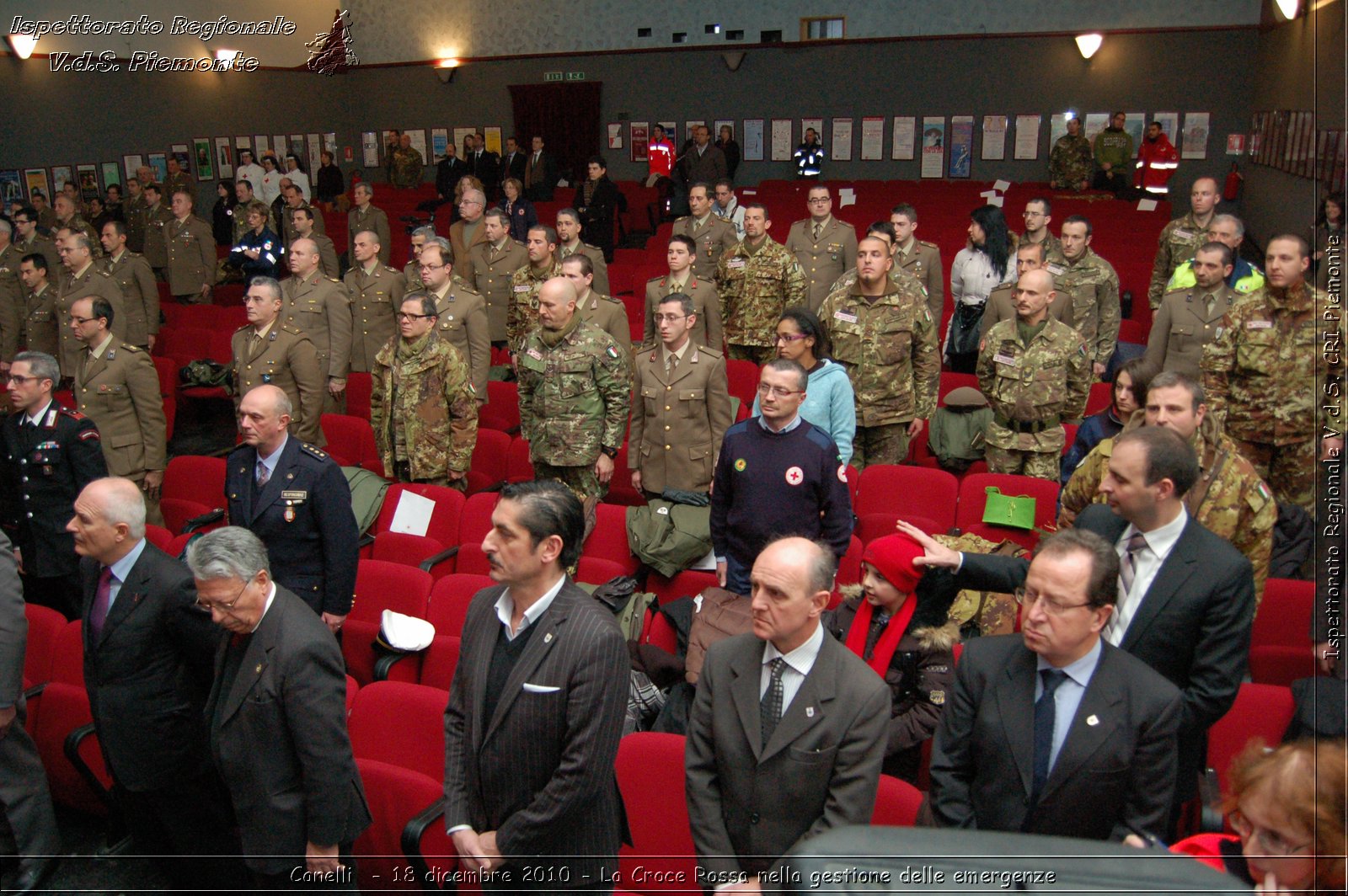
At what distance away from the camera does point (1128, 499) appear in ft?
8.29

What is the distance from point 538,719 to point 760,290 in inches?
184

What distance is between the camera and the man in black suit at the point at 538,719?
7.66 feet

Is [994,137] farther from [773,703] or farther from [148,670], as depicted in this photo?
[148,670]

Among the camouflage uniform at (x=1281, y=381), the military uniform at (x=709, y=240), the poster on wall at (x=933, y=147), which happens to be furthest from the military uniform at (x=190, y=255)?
the poster on wall at (x=933, y=147)

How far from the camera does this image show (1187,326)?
5.24 metres

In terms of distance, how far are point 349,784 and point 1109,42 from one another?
13.8 meters

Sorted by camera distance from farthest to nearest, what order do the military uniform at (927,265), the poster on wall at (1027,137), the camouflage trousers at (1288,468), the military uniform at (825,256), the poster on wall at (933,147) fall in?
the poster on wall at (933,147) < the poster on wall at (1027,137) < the military uniform at (825,256) < the military uniform at (927,265) < the camouflage trousers at (1288,468)

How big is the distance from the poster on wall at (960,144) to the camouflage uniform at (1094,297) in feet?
27.9

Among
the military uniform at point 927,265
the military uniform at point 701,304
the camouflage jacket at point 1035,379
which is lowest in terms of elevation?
the camouflage jacket at point 1035,379

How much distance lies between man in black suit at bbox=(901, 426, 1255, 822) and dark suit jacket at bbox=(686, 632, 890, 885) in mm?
524

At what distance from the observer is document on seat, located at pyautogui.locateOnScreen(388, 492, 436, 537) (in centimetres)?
475

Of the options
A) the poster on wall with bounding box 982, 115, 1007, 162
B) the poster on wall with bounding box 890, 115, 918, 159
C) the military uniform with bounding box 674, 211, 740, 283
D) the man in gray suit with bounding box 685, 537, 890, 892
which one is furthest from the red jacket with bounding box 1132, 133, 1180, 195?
the man in gray suit with bounding box 685, 537, 890, 892

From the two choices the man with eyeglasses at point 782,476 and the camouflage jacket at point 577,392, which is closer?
the man with eyeglasses at point 782,476

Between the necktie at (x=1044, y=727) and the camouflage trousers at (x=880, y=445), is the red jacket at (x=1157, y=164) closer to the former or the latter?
the camouflage trousers at (x=880, y=445)
